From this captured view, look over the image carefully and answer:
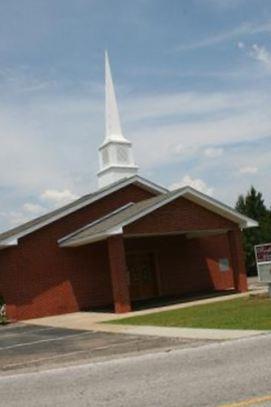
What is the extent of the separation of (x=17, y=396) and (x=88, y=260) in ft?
64.8

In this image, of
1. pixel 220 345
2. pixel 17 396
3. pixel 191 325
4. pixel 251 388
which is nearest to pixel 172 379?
pixel 251 388

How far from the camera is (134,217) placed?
2488 centimetres

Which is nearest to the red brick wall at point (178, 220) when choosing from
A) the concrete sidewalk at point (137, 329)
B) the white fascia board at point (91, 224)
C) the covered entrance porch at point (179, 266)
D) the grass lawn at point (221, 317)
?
the covered entrance porch at point (179, 266)

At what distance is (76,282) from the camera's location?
28.4 meters

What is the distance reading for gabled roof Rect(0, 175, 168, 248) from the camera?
2677 centimetres

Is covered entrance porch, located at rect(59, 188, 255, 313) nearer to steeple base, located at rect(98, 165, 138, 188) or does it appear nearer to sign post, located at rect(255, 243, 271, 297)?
steeple base, located at rect(98, 165, 138, 188)

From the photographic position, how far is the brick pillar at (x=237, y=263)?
28.5 metres

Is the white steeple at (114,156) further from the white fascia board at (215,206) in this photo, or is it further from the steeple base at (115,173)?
the white fascia board at (215,206)

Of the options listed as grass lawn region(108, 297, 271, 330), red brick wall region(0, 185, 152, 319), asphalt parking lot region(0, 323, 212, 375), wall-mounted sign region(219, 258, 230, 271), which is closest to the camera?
asphalt parking lot region(0, 323, 212, 375)

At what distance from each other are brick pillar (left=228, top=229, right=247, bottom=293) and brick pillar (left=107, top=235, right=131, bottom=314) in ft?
18.8

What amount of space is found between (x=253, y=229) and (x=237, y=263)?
19.6m

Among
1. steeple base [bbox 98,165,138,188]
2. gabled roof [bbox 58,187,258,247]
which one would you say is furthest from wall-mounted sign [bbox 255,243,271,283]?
steeple base [bbox 98,165,138,188]

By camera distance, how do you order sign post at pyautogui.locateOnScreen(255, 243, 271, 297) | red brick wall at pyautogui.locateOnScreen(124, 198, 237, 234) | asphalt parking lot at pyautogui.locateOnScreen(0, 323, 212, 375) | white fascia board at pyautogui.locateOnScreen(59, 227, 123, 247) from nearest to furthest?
asphalt parking lot at pyautogui.locateOnScreen(0, 323, 212, 375) → sign post at pyautogui.locateOnScreen(255, 243, 271, 297) → white fascia board at pyautogui.locateOnScreen(59, 227, 123, 247) → red brick wall at pyautogui.locateOnScreen(124, 198, 237, 234)

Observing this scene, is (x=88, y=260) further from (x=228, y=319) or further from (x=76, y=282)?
(x=228, y=319)
